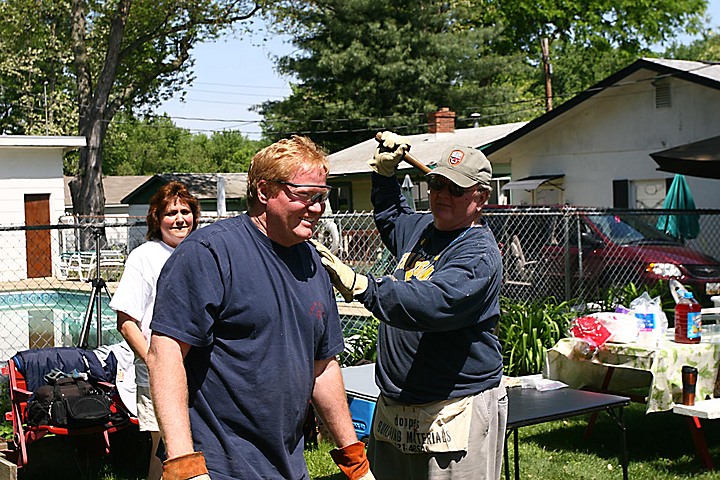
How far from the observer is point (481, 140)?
86.8 feet

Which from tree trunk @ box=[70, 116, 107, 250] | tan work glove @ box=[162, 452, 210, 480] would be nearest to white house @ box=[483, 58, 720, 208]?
tree trunk @ box=[70, 116, 107, 250]

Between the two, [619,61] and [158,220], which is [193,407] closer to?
[158,220]

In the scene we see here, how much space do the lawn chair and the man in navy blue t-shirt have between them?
3224 mm

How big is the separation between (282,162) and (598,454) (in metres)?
4.56

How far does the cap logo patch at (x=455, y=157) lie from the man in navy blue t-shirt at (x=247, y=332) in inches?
34.9

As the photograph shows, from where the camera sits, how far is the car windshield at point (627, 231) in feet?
40.7

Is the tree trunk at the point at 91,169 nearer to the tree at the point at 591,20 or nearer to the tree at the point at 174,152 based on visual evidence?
the tree at the point at 591,20

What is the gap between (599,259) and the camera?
12.0m

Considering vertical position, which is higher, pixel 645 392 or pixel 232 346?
pixel 232 346

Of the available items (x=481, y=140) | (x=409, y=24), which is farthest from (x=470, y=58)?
(x=481, y=140)

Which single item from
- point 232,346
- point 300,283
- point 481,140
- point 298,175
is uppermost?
point 481,140

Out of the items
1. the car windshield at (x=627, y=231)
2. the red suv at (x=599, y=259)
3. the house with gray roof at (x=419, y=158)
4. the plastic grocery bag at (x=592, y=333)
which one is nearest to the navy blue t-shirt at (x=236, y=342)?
the plastic grocery bag at (x=592, y=333)

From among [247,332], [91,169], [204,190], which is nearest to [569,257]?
[247,332]

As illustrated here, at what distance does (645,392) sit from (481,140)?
1941cm
